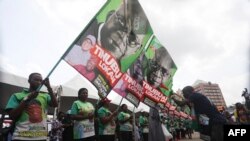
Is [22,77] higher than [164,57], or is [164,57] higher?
[164,57]

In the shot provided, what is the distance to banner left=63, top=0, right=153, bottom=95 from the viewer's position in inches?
225

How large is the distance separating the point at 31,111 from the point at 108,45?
98.1 inches

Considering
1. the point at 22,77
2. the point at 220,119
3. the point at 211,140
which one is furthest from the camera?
the point at 22,77

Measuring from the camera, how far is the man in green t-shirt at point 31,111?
4320 mm

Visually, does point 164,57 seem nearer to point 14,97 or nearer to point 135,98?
point 135,98

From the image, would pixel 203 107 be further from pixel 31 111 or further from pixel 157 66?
pixel 157 66

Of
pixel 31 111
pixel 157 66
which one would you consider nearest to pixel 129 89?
pixel 157 66

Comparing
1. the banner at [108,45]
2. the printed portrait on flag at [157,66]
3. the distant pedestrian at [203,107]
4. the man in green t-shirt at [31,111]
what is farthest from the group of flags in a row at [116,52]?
the distant pedestrian at [203,107]

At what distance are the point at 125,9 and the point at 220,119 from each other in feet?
10.5

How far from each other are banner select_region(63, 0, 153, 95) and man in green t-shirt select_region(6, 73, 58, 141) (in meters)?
0.75

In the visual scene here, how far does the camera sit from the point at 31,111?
4.48 metres

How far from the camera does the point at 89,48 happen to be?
5.90 m

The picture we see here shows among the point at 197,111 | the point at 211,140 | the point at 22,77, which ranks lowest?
the point at 211,140

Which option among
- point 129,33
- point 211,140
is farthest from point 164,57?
point 211,140
